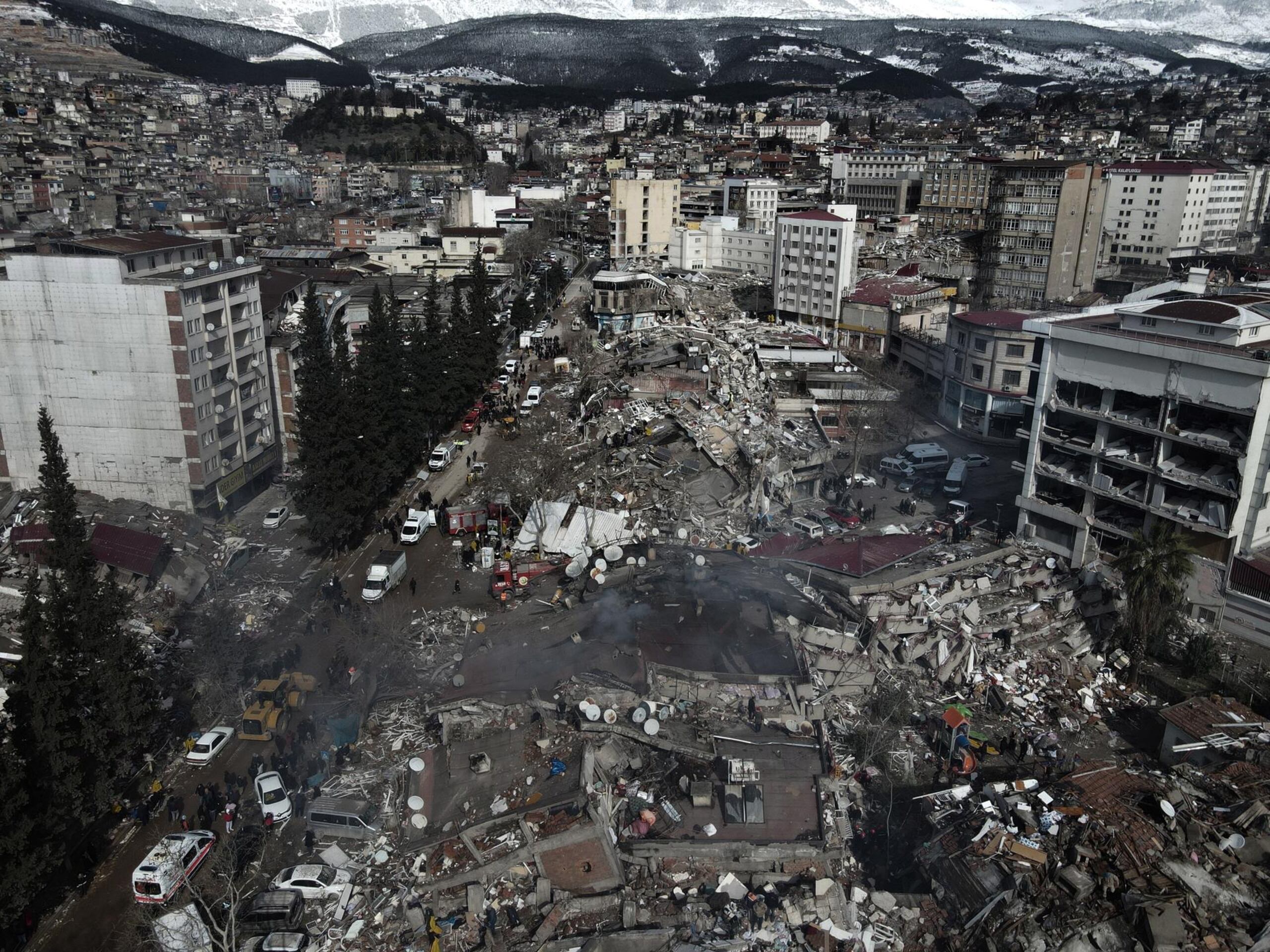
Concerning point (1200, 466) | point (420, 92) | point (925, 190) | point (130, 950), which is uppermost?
point (420, 92)

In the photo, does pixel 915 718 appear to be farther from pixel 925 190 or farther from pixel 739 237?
pixel 925 190

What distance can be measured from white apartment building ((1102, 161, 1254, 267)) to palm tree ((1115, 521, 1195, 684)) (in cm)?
3689

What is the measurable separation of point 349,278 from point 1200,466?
32.5 metres

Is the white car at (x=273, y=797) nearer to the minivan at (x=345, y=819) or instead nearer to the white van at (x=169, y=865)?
the minivan at (x=345, y=819)

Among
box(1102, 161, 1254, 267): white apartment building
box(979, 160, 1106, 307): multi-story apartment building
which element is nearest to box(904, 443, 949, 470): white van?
box(979, 160, 1106, 307): multi-story apartment building

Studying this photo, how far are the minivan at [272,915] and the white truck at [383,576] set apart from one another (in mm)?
7652

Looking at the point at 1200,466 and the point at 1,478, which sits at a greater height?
the point at 1200,466

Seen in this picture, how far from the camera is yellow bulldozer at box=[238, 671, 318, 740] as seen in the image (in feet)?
43.7

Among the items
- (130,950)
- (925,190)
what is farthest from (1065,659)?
(925,190)

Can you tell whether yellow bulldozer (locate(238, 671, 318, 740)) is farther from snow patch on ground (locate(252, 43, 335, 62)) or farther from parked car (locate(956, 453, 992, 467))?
snow patch on ground (locate(252, 43, 335, 62))

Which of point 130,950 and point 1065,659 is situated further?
point 1065,659

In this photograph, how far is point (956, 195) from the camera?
52250 millimetres

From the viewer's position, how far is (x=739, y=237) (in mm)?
42625

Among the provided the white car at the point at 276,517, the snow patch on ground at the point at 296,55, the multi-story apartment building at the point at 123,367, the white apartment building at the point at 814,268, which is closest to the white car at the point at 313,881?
the white car at the point at 276,517
